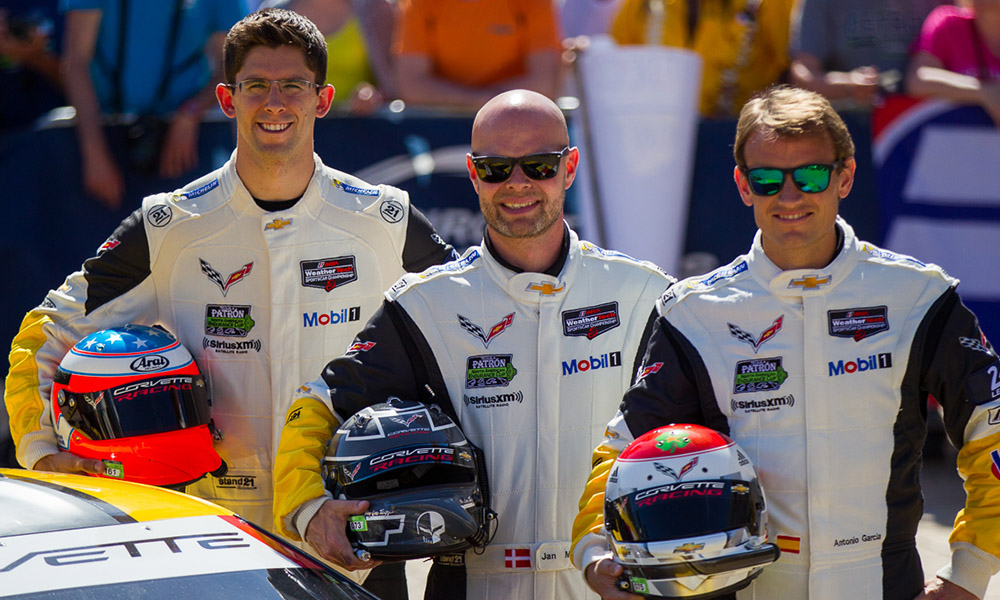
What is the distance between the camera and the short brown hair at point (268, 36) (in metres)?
3.84

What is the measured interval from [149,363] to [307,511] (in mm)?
942

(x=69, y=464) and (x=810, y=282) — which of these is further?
(x=69, y=464)

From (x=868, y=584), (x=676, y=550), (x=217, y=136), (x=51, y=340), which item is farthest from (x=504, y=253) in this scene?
(x=217, y=136)

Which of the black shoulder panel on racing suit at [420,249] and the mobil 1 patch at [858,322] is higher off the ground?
the mobil 1 patch at [858,322]

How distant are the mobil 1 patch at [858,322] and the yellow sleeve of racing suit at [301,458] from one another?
4.56 feet

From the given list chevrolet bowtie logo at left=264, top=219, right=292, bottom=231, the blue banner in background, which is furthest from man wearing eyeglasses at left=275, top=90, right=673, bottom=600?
the blue banner in background

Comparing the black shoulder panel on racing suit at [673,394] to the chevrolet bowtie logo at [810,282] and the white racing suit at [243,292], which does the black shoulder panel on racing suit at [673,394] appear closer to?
the chevrolet bowtie logo at [810,282]

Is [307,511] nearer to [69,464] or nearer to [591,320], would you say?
[591,320]

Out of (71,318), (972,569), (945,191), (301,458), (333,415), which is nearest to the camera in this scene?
(972,569)

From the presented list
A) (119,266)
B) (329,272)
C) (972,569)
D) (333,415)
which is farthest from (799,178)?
(119,266)

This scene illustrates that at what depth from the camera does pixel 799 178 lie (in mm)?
3018

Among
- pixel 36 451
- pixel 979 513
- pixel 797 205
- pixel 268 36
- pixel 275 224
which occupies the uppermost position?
pixel 268 36

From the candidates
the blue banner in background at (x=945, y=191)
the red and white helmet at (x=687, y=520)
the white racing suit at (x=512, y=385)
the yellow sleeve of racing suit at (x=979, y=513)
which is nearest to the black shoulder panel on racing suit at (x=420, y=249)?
the white racing suit at (x=512, y=385)

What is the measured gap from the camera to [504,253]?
349cm
